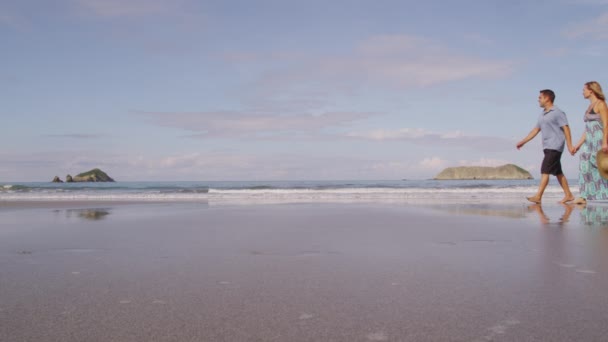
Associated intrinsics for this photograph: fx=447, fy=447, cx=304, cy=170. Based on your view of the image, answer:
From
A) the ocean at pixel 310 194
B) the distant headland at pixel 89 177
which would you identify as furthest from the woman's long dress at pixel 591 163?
the distant headland at pixel 89 177

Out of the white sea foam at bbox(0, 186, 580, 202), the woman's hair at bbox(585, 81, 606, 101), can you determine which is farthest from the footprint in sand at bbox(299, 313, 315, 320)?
the white sea foam at bbox(0, 186, 580, 202)

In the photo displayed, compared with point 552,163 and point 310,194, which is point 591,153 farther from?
point 310,194

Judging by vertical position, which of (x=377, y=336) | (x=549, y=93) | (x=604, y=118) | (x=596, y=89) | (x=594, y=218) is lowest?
(x=377, y=336)

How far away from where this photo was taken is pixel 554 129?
28.0 feet

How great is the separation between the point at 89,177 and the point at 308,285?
78.1 m

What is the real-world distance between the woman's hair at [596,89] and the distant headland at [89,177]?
75.7 m

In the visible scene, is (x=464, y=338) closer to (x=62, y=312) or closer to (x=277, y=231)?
(x=62, y=312)

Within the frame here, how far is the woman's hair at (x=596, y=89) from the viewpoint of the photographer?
7.27 meters

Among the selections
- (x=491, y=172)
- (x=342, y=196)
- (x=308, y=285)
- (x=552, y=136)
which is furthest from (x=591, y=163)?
(x=491, y=172)

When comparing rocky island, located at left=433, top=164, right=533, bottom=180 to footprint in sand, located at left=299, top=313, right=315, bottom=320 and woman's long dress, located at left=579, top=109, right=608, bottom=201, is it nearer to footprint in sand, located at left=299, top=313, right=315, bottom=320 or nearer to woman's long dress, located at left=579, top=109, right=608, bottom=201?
woman's long dress, located at left=579, top=109, right=608, bottom=201

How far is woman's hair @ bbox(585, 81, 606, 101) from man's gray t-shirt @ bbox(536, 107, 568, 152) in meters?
1.18

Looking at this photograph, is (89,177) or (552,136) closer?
(552,136)

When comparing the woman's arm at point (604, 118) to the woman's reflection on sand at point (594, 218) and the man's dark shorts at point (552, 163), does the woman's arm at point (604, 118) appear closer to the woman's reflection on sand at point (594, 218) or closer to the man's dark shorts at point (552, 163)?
the woman's reflection on sand at point (594, 218)

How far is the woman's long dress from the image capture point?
8.10 m
